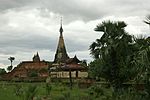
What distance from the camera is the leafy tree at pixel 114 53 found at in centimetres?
2272

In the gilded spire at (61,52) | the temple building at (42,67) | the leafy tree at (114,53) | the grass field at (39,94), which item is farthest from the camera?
the gilded spire at (61,52)

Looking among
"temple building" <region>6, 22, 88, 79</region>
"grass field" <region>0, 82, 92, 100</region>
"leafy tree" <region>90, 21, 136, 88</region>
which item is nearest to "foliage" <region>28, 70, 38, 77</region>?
"temple building" <region>6, 22, 88, 79</region>

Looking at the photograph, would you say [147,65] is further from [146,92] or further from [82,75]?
[82,75]

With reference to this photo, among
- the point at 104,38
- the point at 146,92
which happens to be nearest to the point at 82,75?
the point at 104,38

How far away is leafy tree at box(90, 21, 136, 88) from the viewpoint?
2272 centimetres

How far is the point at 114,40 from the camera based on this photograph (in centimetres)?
2355

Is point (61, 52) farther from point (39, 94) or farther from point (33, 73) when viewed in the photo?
point (39, 94)

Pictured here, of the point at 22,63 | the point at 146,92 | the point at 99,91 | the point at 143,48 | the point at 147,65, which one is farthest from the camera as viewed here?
the point at 22,63

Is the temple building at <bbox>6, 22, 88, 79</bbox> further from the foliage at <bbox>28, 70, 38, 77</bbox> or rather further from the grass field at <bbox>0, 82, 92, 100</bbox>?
the grass field at <bbox>0, 82, 92, 100</bbox>

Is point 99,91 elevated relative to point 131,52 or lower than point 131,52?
lower

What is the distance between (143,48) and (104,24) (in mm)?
7477

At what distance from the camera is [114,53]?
23.0 metres

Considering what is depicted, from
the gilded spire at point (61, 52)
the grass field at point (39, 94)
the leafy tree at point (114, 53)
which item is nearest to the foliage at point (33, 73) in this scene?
the gilded spire at point (61, 52)

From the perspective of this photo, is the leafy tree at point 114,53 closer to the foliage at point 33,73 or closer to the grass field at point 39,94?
the grass field at point 39,94
